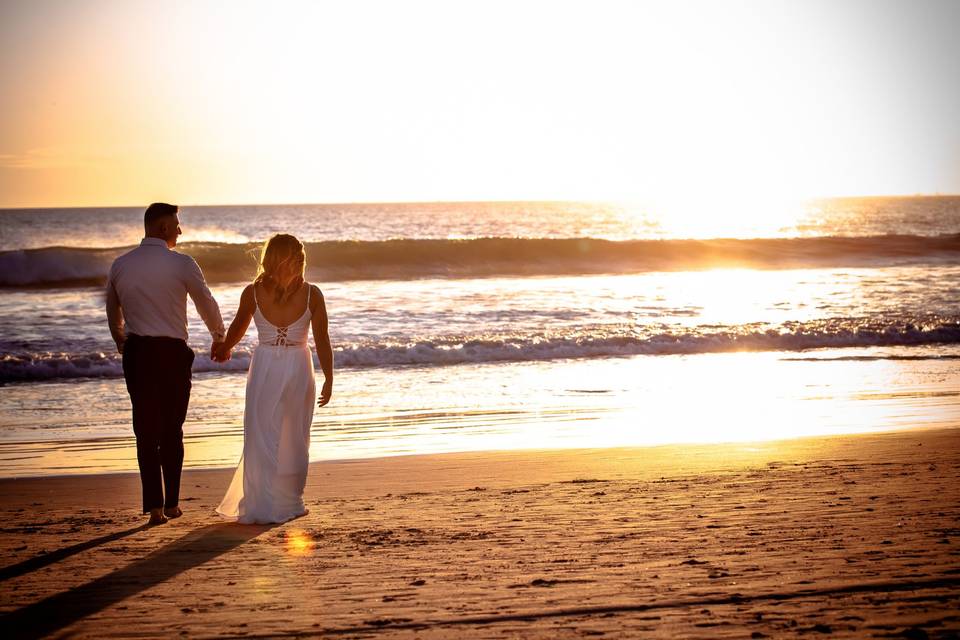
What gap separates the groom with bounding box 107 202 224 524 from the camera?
4930 mm

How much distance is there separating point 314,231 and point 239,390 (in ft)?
178

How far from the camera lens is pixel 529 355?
1359 centimetres

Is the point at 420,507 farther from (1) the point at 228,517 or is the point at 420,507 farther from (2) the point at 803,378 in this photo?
(2) the point at 803,378

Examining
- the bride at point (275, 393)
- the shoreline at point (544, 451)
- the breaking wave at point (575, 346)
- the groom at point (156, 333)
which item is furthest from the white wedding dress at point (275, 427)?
the breaking wave at point (575, 346)

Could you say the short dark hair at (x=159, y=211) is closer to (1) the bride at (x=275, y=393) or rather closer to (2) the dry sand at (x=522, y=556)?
(1) the bride at (x=275, y=393)

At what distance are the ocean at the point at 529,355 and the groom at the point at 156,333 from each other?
1869 millimetres

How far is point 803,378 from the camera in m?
10.9

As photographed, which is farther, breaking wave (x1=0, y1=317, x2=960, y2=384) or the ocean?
breaking wave (x1=0, y1=317, x2=960, y2=384)

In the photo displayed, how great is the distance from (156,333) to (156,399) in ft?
1.11

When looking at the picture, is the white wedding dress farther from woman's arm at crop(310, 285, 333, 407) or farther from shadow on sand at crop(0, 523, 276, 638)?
shadow on sand at crop(0, 523, 276, 638)

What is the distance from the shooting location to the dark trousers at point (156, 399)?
195 inches

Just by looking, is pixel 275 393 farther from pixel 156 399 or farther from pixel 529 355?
pixel 529 355

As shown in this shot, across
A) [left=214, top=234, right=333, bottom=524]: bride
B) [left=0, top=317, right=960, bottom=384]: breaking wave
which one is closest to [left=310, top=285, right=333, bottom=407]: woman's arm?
[left=214, top=234, right=333, bottom=524]: bride

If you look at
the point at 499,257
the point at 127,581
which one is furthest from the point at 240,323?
the point at 499,257
